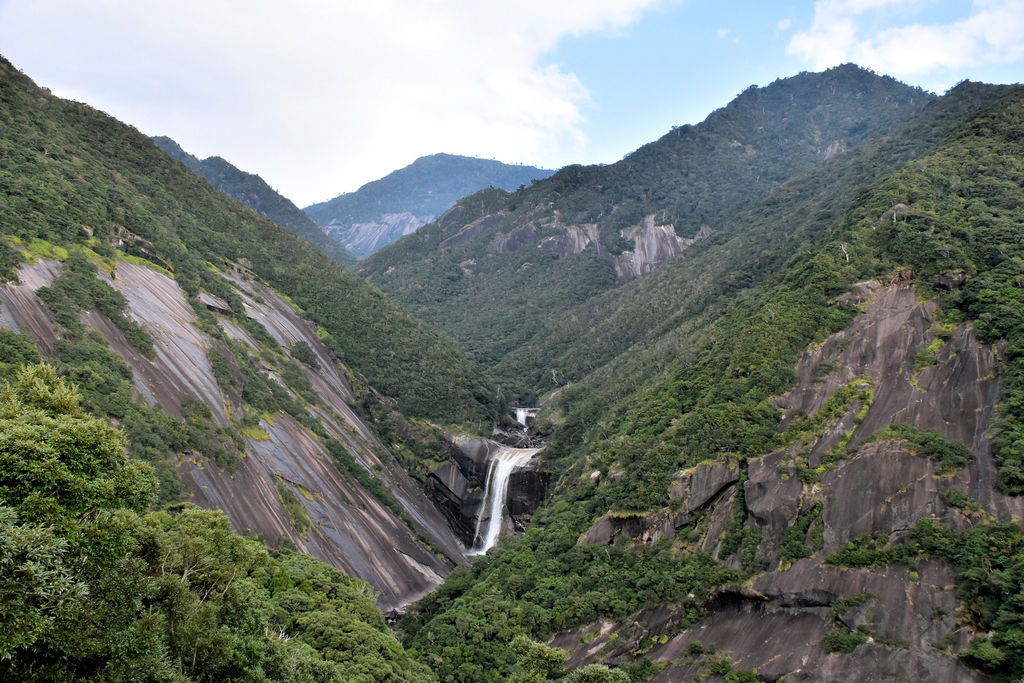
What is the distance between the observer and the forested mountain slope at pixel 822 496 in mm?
28641

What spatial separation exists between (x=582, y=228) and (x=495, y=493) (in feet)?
346

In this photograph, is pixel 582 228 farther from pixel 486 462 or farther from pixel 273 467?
pixel 273 467

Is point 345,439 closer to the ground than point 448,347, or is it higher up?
closer to the ground

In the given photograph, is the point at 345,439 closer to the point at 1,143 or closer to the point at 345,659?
the point at 345,659

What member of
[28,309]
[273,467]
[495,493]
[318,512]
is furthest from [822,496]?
[28,309]

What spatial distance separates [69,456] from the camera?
14805mm

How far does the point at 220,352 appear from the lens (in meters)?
53.5

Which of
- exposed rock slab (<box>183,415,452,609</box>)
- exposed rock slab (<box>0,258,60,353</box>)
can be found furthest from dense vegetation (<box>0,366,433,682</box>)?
exposed rock slab (<box>0,258,60,353</box>)

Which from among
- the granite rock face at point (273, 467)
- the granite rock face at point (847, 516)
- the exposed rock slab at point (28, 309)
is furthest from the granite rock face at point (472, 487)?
the exposed rock slab at point (28, 309)

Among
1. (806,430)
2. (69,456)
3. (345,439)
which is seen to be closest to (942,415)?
(806,430)

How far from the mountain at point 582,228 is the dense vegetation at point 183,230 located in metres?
30.6

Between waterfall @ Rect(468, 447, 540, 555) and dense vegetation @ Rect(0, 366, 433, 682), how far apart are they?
47.1 meters

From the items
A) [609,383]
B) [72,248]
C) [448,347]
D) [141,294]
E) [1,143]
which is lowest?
[609,383]

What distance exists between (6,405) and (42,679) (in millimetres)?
6928
